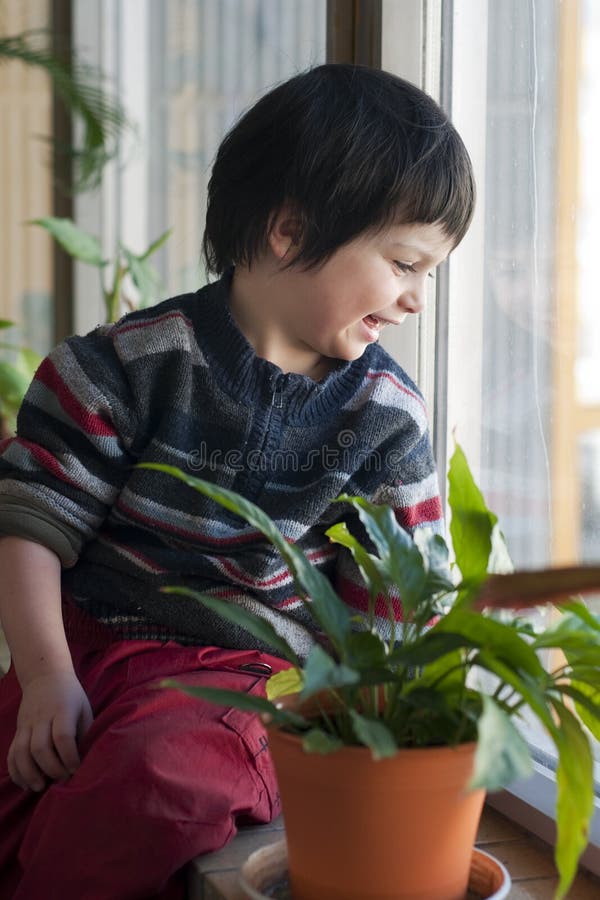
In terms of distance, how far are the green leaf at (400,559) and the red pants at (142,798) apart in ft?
1.02

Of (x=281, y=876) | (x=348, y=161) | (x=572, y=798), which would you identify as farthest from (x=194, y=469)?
(x=572, y=798)

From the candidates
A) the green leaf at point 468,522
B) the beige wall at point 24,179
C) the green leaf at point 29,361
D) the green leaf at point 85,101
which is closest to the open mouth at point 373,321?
the green leaf at point 468,522

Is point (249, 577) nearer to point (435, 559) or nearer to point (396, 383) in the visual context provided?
point (396, 383)

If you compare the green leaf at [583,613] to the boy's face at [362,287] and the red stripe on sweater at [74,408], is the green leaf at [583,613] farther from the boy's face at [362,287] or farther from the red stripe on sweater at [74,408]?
the red stripe on sweater at [74,408]

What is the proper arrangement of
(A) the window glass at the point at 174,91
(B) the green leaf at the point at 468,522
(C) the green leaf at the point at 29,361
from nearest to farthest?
(B) the green leaf at the point at 468,522
(A) the window glass at the point at 174,91
(C) the green leaf at the point at 29,361

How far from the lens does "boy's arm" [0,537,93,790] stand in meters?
1.11

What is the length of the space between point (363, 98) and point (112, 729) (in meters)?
0.66

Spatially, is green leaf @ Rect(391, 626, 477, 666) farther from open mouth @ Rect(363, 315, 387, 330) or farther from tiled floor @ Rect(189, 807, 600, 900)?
open mouth @ Rect(363, 315, 387, 330)

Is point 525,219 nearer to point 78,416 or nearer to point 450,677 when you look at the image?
point 78,416

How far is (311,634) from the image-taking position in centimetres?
125

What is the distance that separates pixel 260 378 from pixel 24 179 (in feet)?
7.00

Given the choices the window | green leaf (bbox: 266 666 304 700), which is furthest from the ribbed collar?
green leaf (bbox: 266 666 304 700)

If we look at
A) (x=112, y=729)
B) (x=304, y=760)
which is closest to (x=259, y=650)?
(x=112, y=729)

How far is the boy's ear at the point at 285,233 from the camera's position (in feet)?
3.94
